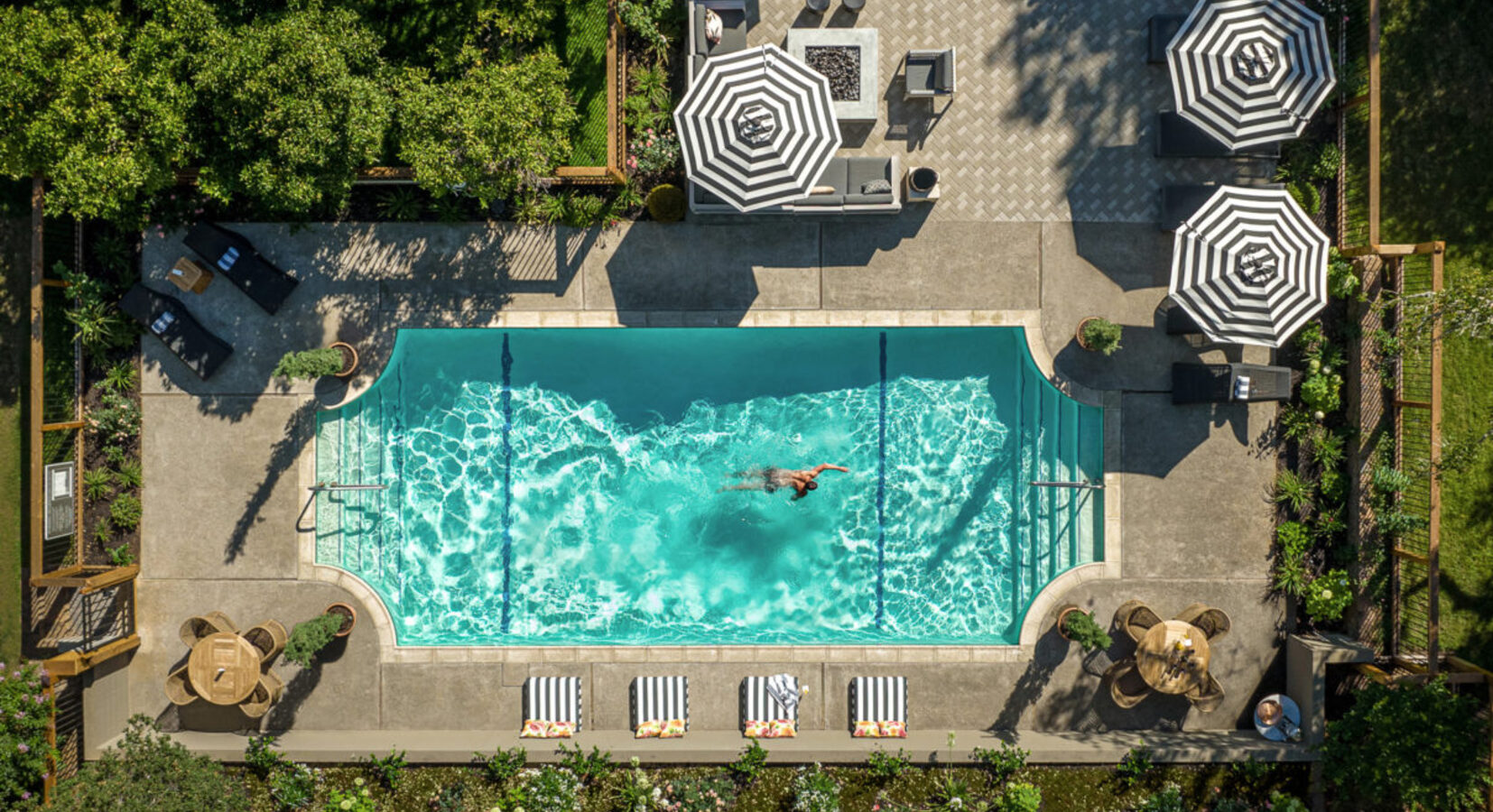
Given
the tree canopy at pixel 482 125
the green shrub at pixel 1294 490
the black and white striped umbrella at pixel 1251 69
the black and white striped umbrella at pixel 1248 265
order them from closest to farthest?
1. the tree canopy at pixel 482 125
2. the black and white striped umbrella at pixel 1248 265
3. the black and white striped umbrella at pixel 1251 69
4. the green shrub at pixel 1294 490

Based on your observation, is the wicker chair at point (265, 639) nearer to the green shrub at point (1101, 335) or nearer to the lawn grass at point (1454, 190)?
the green shrub at point (1101, 335)

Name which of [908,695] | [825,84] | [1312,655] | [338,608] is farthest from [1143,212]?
[338,608]

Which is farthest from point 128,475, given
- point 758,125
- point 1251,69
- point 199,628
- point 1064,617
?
point 1251,69

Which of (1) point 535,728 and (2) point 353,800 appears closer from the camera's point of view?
(2) point 353,800

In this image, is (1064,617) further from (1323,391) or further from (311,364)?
(311,364)

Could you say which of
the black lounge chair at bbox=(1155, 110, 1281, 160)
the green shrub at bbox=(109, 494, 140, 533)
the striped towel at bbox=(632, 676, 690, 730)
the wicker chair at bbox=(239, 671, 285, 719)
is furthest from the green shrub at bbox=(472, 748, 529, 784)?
the black lounge chair at bbox=(1155, 110, 1281, 160)

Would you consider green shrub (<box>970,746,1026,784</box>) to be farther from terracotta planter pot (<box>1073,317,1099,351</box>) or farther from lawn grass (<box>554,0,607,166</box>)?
lawn grass (<box>554,0,607,166</box>)

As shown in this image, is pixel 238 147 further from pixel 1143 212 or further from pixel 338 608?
pixel 1143 212

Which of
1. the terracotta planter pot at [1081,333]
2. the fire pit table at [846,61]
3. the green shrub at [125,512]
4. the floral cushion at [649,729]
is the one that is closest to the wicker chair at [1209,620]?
the terracotta planter pot at [1081,333]
